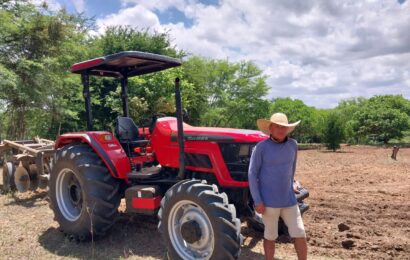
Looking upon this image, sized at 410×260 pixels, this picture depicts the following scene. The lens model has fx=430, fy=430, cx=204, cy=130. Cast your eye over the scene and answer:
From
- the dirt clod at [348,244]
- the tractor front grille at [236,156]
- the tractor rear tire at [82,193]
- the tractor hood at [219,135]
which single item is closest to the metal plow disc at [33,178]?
the tractor rear tire at [82,193]

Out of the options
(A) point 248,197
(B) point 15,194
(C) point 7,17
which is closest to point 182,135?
(A) point 248,197

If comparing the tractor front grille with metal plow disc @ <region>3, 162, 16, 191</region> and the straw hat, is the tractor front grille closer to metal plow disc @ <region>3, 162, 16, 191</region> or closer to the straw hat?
the straw hat

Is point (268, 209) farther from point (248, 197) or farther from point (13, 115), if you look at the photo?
point (13, 115)

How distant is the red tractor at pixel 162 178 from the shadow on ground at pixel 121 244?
196 millimetres

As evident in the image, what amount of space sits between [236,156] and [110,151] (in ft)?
5.65

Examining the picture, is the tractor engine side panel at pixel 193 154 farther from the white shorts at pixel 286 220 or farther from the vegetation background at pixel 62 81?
the vegetation background at pixel 62 81

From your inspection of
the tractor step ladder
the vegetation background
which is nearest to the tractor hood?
the tractor step ladder

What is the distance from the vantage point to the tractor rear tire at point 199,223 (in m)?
4.19

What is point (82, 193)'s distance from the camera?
5.74m

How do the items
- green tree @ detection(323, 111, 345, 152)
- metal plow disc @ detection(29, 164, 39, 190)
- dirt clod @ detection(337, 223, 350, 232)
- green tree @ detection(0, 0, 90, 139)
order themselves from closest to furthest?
dirt clod @ detection(337, 223, 350, 232) → metal plow disc @ detection(29, 164, 39, 190) → green tree @ detection(0, 0, 90, 139) → green tree @ detection(323, 111, 345, 152)

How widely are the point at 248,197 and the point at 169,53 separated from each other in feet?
70.4

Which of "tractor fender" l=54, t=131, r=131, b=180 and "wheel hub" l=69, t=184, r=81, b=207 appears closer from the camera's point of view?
"tractor fender" l=54, t=131, r=131, b=180

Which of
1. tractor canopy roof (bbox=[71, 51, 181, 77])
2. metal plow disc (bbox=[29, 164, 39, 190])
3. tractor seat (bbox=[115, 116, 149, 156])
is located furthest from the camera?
metal plow disc (bbox=[29, 164, 39, 190])

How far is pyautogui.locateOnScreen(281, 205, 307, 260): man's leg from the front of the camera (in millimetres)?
4148
